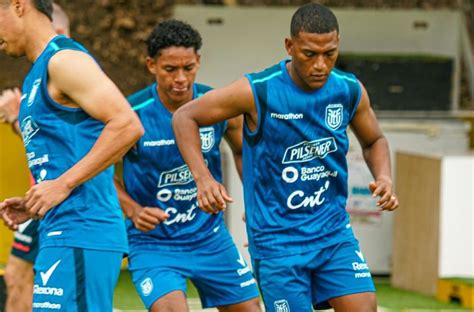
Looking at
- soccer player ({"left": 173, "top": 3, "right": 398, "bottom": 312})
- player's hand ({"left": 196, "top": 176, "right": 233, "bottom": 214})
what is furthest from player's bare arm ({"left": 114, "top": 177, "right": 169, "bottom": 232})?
player's hand ({"left": 196, "top": 176, "right": 233, "bottom": 214})

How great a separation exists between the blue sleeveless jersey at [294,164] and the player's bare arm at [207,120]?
0.23ft

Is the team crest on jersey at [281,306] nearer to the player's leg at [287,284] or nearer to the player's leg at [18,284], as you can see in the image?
the player's leg at [287,284]

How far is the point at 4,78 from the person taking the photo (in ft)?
51.9

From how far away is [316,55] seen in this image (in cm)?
584

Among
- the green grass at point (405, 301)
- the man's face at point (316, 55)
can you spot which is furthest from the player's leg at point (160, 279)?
the green grass at point (405, 301)

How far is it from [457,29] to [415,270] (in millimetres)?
3775

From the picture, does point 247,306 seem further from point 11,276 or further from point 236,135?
point 11,276

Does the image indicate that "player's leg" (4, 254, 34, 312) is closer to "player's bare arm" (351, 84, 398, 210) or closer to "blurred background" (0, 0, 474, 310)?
"blurred background" (0, 0, 474, 310)

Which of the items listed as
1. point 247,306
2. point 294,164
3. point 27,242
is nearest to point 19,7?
point 294,164

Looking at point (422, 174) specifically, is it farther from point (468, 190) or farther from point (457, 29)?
point (457, 29)

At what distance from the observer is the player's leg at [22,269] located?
314 inches

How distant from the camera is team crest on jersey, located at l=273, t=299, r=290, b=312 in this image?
233 inches

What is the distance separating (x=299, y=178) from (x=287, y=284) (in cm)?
51

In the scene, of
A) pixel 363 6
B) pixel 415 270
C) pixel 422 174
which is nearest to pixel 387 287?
pixel 415 270
